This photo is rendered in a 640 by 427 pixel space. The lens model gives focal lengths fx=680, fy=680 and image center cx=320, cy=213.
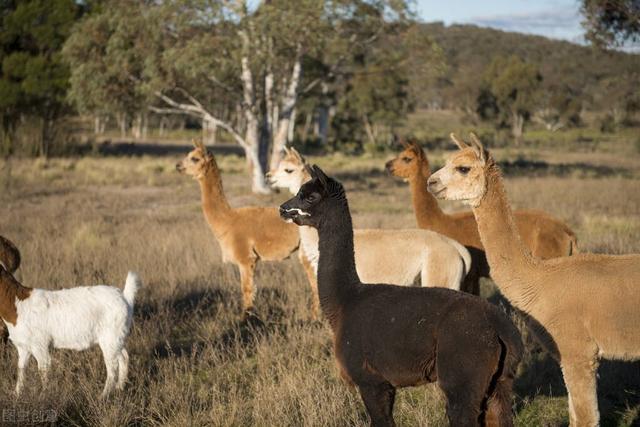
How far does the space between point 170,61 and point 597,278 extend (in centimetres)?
Result: 1892

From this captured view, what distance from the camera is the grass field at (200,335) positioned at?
5.24m

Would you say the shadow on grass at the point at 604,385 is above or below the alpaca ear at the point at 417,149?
below

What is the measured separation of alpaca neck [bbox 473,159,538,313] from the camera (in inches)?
200

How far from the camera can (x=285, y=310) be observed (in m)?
8.41

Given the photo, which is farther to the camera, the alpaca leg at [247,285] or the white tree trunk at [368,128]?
the white tree trunk at [368,128]

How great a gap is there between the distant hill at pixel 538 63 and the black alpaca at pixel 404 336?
65.3 ft

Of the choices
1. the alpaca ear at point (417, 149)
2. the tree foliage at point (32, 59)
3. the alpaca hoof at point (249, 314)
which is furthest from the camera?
the tree foliage at point (32, 59)

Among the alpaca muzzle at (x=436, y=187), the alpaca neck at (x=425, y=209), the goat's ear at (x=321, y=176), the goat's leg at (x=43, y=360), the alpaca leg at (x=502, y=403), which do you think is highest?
the goat's ear at (x=321, y=176)

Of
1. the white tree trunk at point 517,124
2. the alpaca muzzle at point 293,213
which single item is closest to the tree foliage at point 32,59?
the alpaca muzzle at point 293,213

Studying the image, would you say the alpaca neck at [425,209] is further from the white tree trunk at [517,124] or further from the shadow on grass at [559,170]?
the white tree trunk at [517,124]

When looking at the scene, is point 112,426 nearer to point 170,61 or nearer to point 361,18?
point 170,61

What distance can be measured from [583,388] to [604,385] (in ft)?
6.20

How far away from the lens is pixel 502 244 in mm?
5180

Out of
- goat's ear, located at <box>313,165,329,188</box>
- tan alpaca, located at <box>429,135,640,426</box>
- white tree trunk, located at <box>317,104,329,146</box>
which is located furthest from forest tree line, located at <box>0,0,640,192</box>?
white tree trunk, located at <box>317,104,329,146</box>
